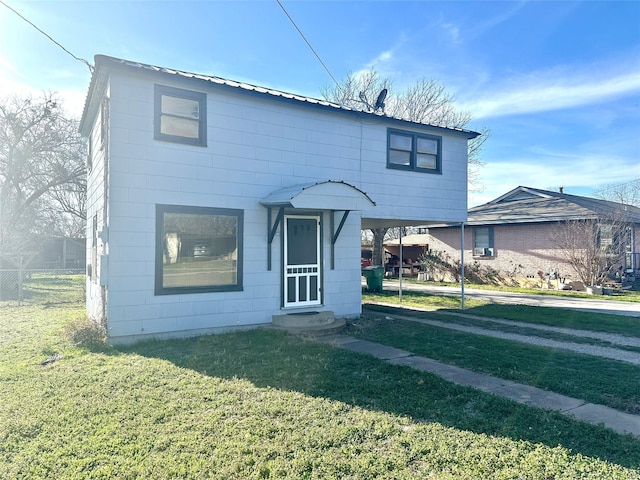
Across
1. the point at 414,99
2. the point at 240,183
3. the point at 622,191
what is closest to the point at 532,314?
the point at 240,183

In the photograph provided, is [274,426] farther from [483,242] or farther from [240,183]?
[483,242]

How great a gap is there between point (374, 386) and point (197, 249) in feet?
14.6

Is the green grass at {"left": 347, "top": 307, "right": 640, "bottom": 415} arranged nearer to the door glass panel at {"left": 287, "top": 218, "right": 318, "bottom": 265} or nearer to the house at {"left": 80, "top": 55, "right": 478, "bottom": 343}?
the door glass panel at {"left": 287, "top": 218, "right": 318, "bottom": 265}

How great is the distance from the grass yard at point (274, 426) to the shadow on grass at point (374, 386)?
21 millimetres

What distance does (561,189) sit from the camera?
1031 inches

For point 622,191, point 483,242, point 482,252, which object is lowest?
point 482,252

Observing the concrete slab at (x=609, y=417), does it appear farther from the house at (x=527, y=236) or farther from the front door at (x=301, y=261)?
the house at (x=527, y=236)

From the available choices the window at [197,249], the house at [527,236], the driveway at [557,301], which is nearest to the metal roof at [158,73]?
the window at [197,249]

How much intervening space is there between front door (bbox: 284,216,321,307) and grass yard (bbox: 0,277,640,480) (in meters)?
2.97

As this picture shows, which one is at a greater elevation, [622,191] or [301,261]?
[622,191]

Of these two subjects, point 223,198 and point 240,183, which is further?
point 240,183

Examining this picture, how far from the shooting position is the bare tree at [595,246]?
1630cm

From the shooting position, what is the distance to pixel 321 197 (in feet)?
27.1

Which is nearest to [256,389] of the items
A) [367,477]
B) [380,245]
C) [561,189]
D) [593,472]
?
[367,477]
